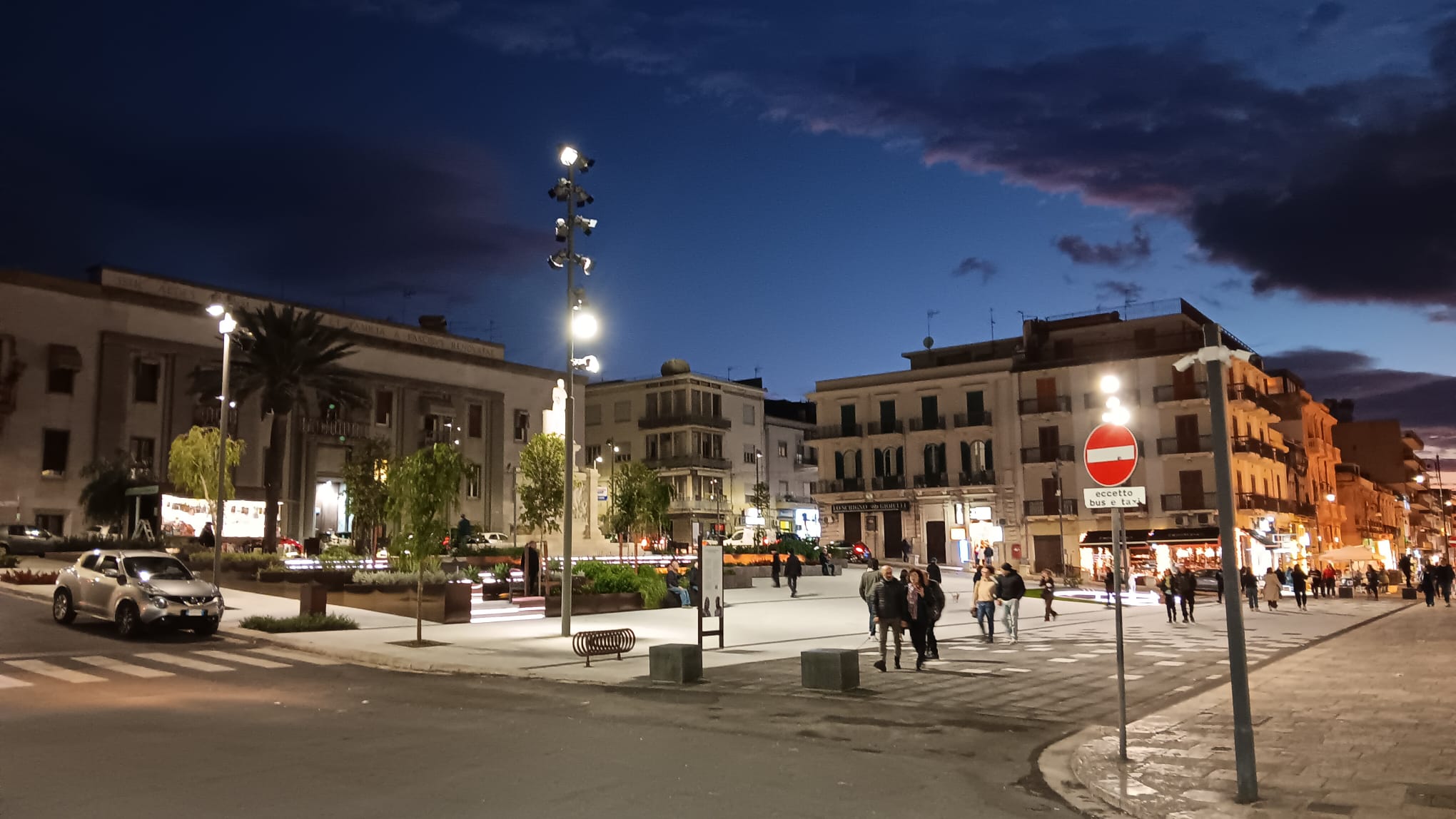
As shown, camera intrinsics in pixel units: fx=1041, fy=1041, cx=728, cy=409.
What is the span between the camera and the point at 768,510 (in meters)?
80.9

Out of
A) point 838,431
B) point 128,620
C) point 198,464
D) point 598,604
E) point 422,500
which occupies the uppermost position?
point 838,431

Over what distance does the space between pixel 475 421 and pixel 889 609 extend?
197 ft

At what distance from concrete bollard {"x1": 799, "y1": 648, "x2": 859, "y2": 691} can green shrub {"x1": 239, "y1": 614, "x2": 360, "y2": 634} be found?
11.9 metres

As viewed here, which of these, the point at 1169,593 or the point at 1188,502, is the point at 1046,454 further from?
the point at 1169,593

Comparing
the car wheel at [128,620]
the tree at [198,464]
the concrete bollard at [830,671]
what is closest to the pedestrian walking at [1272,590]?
the concrete bollard at [830,671]

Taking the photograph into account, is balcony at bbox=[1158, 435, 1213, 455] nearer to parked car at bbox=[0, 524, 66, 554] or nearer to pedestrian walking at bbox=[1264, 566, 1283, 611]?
pedestrian walking at bbox=[1264, 566, 1283, 611]

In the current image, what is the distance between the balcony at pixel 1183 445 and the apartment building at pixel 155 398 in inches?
1437

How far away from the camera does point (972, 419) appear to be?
61625mm

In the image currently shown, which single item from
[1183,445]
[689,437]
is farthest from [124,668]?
[689,437]

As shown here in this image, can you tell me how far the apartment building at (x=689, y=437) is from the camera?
250 ft

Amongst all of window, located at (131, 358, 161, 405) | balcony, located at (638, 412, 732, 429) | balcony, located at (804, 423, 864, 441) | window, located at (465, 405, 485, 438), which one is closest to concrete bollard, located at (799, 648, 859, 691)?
window, located at (131, 358, 161, 405)

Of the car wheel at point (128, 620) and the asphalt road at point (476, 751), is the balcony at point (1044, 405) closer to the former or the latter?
the asphalt road at point (476, 751)

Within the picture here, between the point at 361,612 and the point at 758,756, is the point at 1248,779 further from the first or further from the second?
the point at 361,612

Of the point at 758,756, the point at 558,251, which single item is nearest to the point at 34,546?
the point at 558,251
